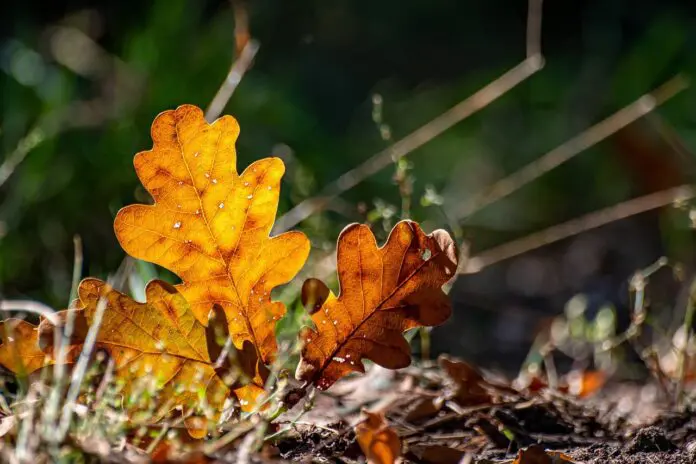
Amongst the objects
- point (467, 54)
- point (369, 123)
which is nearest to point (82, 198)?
point (369, 123)

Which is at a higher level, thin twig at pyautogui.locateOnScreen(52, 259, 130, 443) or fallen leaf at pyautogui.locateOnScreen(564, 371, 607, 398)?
fallen leaf at pyautogui.locateOnScreen(564, 371, 607, 398)

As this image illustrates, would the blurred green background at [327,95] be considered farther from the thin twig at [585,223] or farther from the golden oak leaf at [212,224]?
the golden oak leaf at [212,224]

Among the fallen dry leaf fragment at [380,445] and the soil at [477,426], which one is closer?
the fallen dry leaf fragment at [380,445]

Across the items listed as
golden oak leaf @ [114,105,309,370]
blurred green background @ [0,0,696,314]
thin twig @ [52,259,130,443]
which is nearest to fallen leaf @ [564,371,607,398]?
blurred green background @ [0,0,696,314]

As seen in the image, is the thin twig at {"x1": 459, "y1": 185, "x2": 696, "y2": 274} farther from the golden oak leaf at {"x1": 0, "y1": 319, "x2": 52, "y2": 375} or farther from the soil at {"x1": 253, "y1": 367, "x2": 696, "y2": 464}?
the golden oak leaf at {"x1": 0, "y1": 319, "x2": 52, "y2": 375}

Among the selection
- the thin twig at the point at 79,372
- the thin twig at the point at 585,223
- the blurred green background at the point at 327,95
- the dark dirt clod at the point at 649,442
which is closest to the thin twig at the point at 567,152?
the thin twig at the point at 585,223

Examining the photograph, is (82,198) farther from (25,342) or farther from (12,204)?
(25,342)
